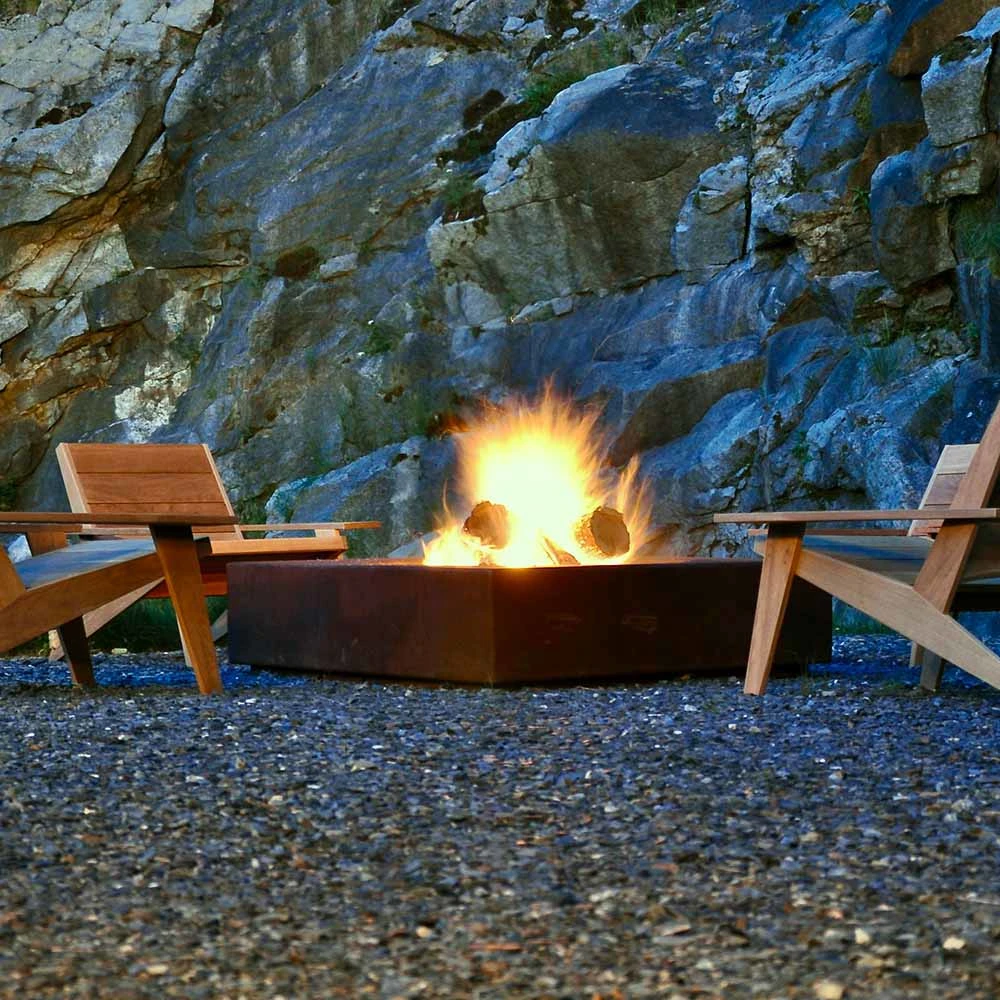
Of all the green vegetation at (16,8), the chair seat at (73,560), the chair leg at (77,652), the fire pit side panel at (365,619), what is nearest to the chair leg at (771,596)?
the fire pit side panel at (365,619)

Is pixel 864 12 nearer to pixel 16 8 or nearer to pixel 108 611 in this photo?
pixel 108 611

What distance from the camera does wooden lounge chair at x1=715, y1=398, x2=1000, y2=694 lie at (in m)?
3.66

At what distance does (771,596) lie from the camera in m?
4.29

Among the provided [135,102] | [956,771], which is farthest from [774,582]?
[135,102]

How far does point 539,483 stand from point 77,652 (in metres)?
2.07

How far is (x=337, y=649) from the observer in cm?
492

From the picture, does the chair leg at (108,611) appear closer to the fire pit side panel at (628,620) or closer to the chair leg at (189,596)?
the chair leg at (189,596)

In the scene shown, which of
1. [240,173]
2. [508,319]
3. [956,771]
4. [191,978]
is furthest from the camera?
[240,173]

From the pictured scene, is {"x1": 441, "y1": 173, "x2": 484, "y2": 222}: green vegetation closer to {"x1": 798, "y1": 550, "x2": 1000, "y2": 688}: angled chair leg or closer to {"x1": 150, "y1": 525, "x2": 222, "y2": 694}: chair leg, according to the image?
{"x1": 150, "y1": 525, "x2": 222, "y2": 694}: chair leg

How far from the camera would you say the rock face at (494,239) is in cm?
866

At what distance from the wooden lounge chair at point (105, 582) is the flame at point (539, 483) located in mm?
1061

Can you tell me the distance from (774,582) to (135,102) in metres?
13.1

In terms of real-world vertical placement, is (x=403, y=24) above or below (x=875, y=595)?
above

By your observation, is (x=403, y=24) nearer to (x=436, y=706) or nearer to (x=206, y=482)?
(x=206, y=482)
